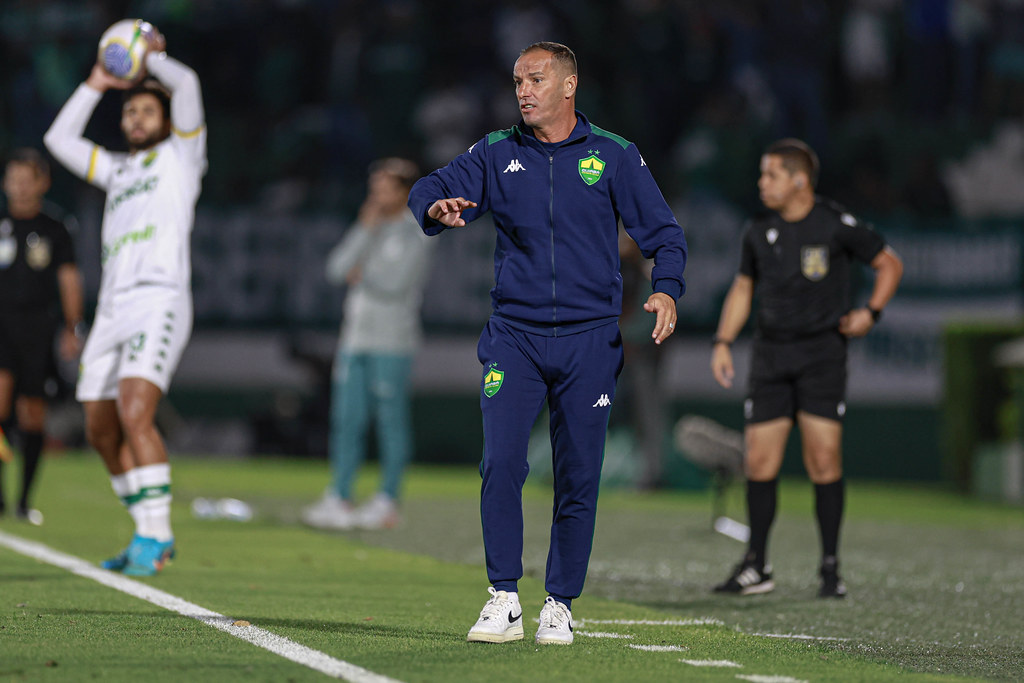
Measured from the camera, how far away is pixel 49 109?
20172 millimetres

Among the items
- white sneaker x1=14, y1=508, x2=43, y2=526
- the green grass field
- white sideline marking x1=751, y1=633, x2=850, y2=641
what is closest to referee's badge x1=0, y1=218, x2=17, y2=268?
white sneaker x1=14, y1=508, x2=43, y2=526

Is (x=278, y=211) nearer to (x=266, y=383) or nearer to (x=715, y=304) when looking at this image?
(x=266, y=383)

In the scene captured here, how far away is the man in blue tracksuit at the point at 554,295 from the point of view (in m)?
5.04

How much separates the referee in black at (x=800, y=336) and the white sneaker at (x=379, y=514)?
11.6 ft

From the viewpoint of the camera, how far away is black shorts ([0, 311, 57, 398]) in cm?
1012

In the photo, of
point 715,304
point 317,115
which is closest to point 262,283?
point 317,115

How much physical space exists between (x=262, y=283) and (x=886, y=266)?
12619 millimetres

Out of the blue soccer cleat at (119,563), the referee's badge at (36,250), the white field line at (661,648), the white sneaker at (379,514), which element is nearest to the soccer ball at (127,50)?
the blue soccer cleat at (119,563)

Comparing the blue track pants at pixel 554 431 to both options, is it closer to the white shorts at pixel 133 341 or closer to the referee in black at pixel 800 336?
the referee in black at pixel 800 336

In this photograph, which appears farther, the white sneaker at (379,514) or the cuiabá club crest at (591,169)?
the white sneaker at (379,514)

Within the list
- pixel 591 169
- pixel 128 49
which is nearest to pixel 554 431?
pixel 591 169

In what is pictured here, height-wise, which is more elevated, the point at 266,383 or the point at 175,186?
the point at 175,186

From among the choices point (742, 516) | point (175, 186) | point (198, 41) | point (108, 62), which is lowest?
point (742, 516)

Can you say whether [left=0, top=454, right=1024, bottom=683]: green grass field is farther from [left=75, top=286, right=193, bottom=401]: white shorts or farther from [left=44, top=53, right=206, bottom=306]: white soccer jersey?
[left=44, top=53, right=206, bottom=306]: white soccer jersey
